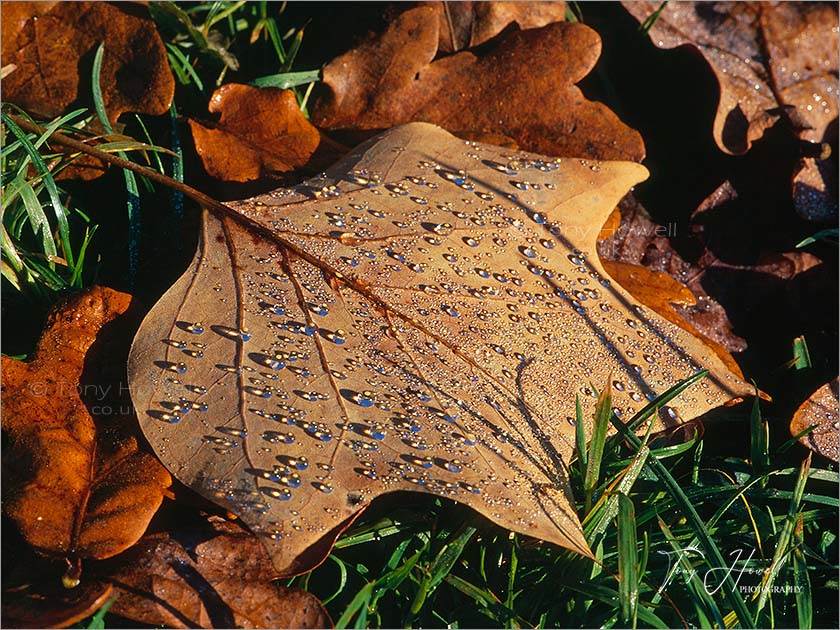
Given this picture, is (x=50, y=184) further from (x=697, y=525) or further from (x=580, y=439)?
(x=697, y=525)

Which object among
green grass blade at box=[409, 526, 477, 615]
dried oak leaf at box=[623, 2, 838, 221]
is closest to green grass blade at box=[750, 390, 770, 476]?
green grass blade at box=[409, 526, 477, 615]

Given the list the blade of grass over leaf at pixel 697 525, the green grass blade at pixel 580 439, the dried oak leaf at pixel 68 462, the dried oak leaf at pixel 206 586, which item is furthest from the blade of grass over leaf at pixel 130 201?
the blade of grass over leaf at pixel 697 525

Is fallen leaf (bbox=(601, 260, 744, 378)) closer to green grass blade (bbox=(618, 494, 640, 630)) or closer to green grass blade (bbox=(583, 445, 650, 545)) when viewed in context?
green grass blade (bbox=(583, 445, 650, 545))

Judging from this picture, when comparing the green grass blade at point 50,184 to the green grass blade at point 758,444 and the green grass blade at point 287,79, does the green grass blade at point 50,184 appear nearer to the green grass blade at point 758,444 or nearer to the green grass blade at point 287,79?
the green grass blade at point 287,79

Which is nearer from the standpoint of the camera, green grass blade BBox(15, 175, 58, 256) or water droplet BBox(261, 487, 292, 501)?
water droplet BBox(261, 487, 292, 501)

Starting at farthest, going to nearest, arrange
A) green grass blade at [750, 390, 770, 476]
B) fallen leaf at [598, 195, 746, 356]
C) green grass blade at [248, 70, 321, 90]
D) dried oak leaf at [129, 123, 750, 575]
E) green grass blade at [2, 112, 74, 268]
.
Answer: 1. green grass blade at [248, 70, 321, 90]
2. fallen leaf at [598, 195, 746, 356]
3. green grass blade at [2, 112, 74, 268]
4. green grass blade at [750, 390, 770, 476]
5. dried oak leaf at [129, 123, 750, 575]
